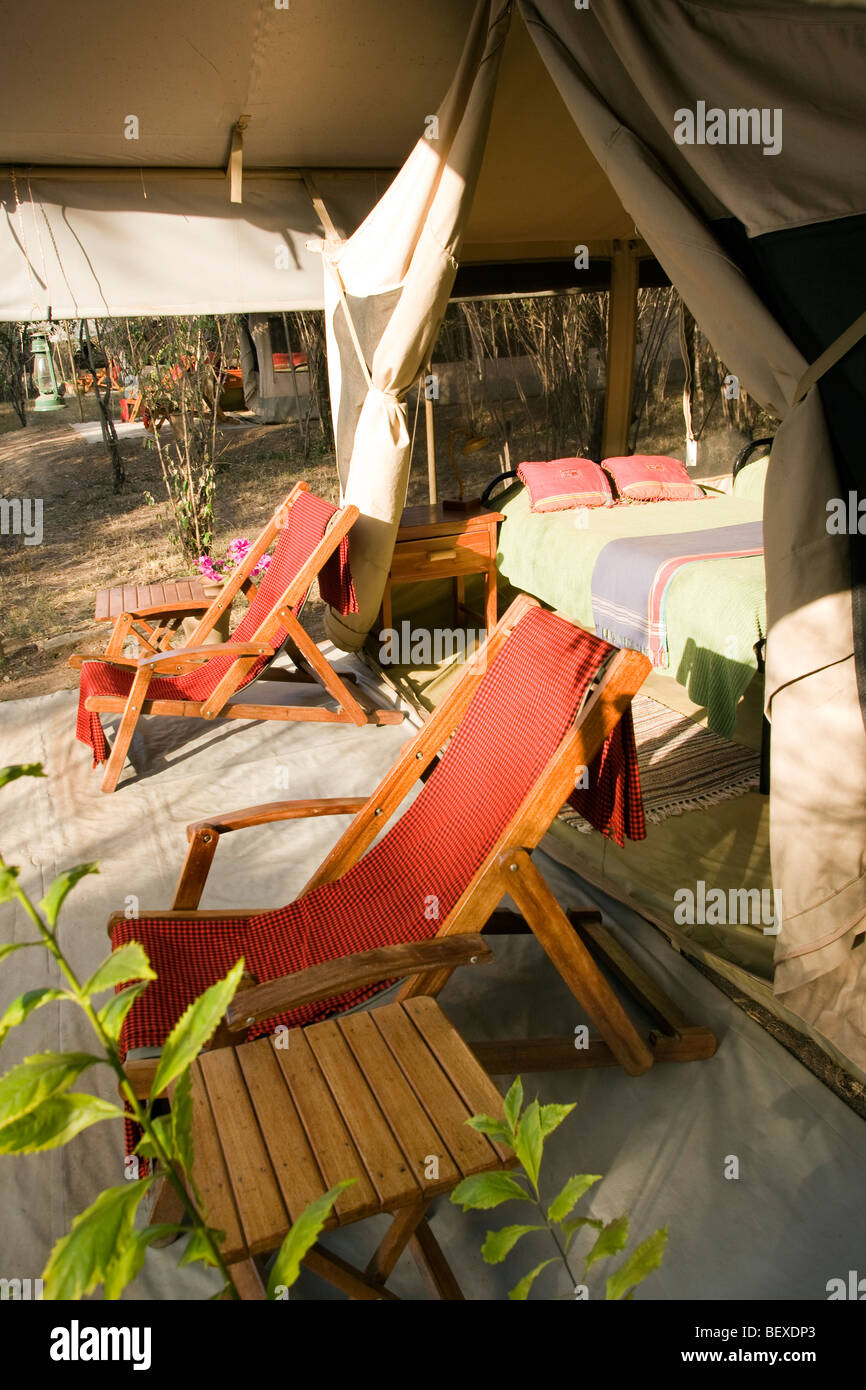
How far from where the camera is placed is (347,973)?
1882 millimetres

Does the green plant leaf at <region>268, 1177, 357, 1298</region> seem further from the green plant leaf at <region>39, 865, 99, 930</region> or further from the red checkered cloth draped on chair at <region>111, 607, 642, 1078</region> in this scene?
the red checkered cloth draped on chair at <region>111, 607, 642, 1078</region>

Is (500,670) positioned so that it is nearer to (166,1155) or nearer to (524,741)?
(524,741)

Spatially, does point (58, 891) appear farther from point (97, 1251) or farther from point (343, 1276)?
point (343, 1276)

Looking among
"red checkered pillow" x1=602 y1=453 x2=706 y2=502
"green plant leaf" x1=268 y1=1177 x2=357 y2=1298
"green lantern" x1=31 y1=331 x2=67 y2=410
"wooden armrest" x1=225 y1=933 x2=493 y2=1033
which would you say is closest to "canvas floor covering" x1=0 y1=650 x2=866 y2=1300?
"wooden armrest" x1=225 y1=933 x2=493 y2=1033

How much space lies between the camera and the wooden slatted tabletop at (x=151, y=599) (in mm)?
4812

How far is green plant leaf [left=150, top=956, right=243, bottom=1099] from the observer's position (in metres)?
0.75

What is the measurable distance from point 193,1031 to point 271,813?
1.85m

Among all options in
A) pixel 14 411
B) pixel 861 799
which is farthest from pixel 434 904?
pixel 14 411

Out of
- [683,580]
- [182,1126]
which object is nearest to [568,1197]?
[182,1126]

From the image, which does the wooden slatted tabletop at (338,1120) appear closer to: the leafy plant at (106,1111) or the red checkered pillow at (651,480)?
the leafy plant at (106,1111)

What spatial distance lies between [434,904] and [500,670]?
25.7 inches

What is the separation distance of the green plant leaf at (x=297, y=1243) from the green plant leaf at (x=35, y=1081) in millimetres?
220

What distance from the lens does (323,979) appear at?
1.87 meters

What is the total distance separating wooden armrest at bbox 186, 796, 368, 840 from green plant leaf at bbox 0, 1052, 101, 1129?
5.64 ft
